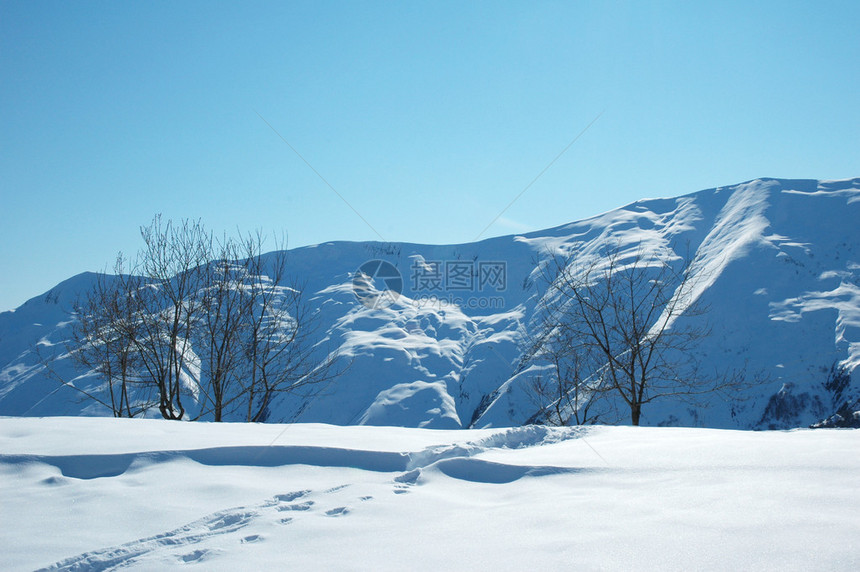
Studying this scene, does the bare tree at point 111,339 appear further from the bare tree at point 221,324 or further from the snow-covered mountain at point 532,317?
the snow-covered mountain at point 532,317

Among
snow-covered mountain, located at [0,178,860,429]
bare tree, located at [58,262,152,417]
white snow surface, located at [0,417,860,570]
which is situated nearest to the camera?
white snow surface, located at [0,417,860,570]

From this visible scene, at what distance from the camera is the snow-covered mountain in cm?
5852

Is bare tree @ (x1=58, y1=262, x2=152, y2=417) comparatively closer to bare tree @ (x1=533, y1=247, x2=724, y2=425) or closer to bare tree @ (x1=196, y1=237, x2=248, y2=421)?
bare tree @ (x1=196, y1=237, x2=248, y2=421)

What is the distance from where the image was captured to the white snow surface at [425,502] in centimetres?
211

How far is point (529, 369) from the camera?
8144cm

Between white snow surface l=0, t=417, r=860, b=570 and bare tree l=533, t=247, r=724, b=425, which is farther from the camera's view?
bare tree l=533, t=247, r=724, b=425

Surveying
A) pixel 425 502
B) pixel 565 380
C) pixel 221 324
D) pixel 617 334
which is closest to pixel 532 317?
pixel 565 380

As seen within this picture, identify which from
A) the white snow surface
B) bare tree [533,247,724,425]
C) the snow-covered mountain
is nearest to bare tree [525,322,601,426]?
bare tree [533,247,724,425]

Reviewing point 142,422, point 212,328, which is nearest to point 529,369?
point 212,328

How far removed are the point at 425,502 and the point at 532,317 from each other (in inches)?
3852

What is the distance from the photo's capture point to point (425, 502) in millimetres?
2918

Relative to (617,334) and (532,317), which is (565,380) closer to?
(617,334)

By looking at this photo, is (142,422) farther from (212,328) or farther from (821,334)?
(821,334)

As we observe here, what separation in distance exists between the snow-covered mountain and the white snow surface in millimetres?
40651
